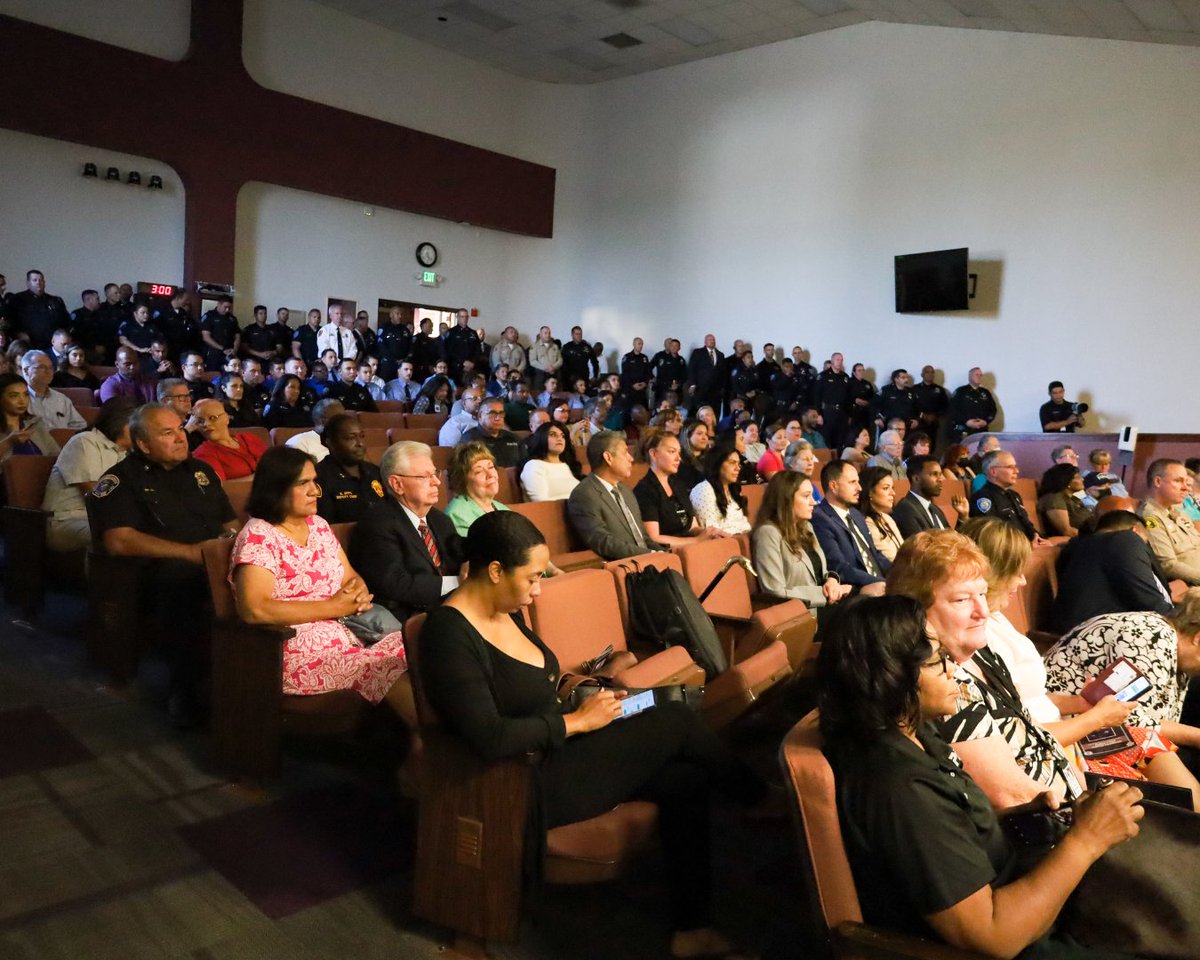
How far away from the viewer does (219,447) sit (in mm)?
4504

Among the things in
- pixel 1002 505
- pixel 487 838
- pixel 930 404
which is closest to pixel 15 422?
pixel 487 838

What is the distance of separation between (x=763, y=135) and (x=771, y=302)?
2.13m

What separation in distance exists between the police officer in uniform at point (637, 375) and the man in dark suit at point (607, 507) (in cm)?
834

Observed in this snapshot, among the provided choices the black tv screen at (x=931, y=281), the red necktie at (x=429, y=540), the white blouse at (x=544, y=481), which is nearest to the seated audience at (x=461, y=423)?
the white blouse at (x=544, y=481)

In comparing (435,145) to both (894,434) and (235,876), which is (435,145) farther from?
(235,876)

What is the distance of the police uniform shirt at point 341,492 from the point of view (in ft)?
12.7

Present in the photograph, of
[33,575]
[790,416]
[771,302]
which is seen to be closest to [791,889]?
[33,575]

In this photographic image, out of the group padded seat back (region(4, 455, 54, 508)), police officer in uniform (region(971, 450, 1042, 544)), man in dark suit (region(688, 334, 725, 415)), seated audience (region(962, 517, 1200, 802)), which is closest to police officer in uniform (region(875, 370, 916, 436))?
man in dark suit (region(688, 334, 725, 415))

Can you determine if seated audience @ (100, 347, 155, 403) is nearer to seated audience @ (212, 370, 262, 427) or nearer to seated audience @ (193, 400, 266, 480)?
seated audience @ (212, 370, 262, 427)

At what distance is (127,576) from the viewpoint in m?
3.17

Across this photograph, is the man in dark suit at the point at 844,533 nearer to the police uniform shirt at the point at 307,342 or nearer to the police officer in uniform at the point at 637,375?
the police uniform shirt at the point at 307,342

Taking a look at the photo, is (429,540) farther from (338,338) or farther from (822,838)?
(338,338)

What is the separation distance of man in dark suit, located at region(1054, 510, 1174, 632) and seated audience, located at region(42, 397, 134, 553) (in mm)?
3735

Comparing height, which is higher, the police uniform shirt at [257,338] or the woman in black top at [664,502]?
the police uniform shirt at [257,338]
